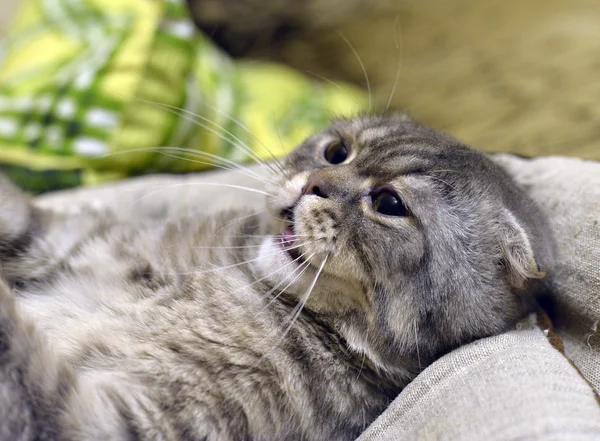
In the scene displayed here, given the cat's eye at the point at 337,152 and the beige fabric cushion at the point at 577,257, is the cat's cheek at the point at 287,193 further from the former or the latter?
the beige fabric cushion at the point at 577,257

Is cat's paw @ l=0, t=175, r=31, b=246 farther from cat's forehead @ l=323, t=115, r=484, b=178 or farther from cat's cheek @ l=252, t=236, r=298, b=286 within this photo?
cat's forehead @ l=323, t=115, r=484, b=178

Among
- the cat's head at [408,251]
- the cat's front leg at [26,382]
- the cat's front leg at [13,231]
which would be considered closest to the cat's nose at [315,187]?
the cat's head at [408,251]

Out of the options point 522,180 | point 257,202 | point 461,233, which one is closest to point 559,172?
point 522,180

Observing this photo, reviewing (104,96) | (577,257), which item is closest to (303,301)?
(577,257)

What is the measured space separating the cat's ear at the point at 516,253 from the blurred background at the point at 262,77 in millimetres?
601

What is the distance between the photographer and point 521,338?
1085 millimetres

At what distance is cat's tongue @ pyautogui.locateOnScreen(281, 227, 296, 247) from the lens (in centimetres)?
115

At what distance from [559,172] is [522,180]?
0.34 ft

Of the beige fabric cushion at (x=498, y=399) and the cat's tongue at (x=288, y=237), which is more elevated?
the cat's tongue at (x=288, y=237)

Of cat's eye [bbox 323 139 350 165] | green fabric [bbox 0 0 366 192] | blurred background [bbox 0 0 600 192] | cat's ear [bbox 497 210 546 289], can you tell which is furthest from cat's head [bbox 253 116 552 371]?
green fabric [bbox 0 0 366 192]

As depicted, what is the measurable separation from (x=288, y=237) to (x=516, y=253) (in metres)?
0.48

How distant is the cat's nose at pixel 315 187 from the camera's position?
113 cm

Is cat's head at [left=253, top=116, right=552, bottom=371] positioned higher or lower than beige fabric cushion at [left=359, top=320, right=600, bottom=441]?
higher

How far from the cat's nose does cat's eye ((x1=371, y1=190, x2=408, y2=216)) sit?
4.3 inches
